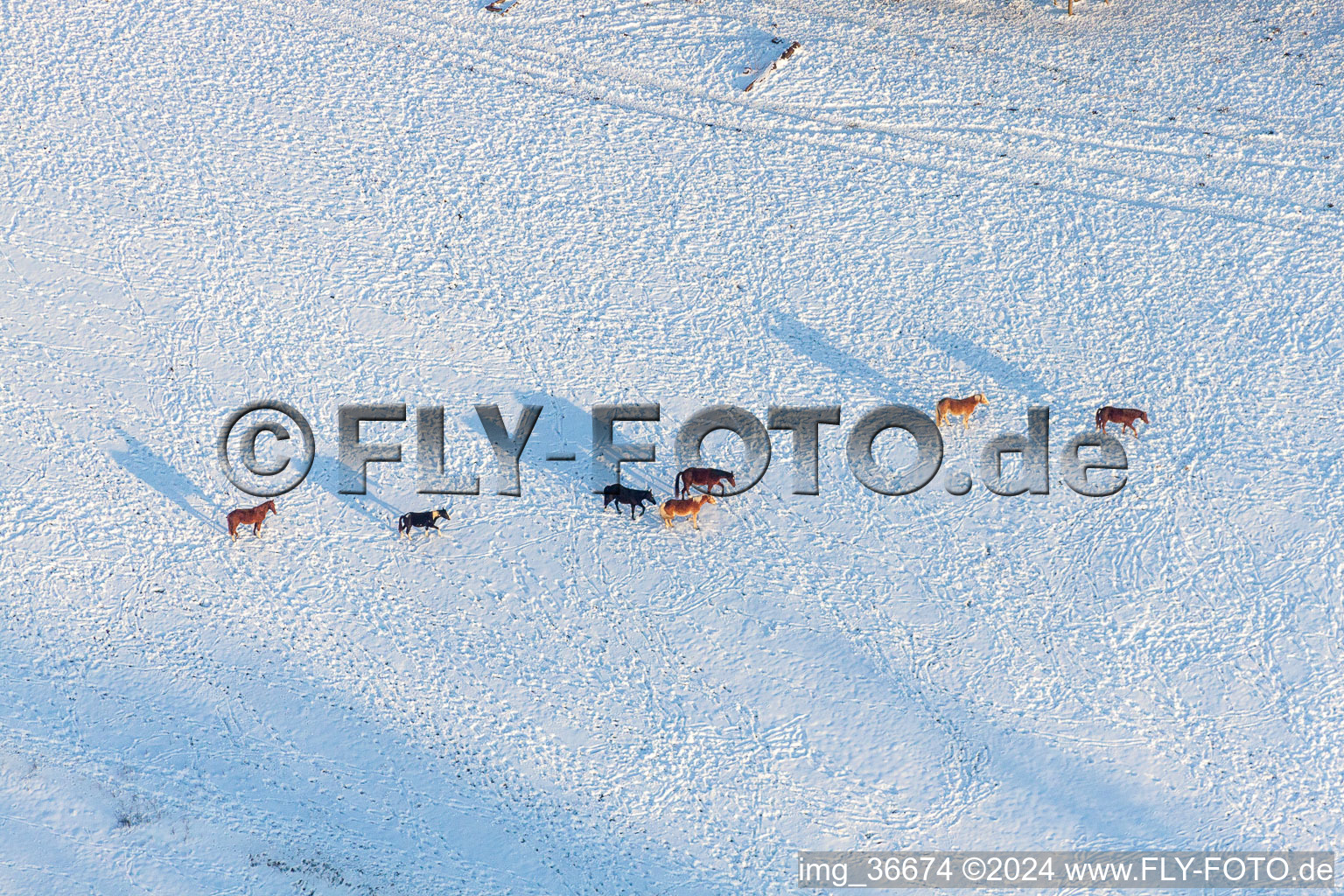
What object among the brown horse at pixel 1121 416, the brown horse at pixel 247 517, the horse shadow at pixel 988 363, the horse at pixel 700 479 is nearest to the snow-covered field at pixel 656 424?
the horse shadow at pixel 988 363

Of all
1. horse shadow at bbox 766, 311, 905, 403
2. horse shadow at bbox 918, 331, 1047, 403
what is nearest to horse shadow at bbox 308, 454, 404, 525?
horse shadow at bbox 766, 311, 905, 403

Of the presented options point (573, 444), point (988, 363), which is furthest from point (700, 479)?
point (988, 363)

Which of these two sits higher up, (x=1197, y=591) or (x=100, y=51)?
(x=100, y=51)

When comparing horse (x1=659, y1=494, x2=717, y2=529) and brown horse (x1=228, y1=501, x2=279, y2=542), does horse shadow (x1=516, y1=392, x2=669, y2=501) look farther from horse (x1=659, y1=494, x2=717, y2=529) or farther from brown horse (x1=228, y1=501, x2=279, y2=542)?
brown horse (x1=228, y1=501, x2=279, y2=542)

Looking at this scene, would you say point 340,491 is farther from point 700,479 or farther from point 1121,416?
point 1121,416

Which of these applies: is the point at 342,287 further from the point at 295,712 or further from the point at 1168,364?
the point at 1168,364

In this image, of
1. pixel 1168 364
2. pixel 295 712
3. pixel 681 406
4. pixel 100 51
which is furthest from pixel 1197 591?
pixel 100 51
